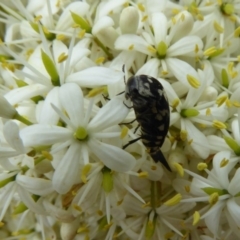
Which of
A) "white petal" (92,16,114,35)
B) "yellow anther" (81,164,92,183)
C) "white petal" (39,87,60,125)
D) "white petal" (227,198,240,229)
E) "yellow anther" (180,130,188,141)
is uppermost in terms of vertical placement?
"white petal" (92,16,114,35)

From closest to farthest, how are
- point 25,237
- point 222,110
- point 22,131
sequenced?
point 22,131 < point 222,110 < point 25,237

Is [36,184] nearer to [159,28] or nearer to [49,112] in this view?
[49,112]

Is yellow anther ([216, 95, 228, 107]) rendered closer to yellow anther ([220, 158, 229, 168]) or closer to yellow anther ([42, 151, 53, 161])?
yellow anther ([220, 158, 229, 168])

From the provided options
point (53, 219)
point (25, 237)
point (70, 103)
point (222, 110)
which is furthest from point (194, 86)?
point (25, 237)

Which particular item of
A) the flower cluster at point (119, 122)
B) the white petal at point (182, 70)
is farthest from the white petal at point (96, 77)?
the white petal at point (182, 70)

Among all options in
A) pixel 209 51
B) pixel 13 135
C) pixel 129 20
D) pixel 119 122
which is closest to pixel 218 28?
pixel 209 51

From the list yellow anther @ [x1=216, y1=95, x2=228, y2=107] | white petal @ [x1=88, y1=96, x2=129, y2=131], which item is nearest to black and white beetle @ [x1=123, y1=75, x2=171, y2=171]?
white petal @ [x1=88, y1=96, x2=129, y2=131]

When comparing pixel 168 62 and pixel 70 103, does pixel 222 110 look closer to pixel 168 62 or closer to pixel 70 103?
pixel 168 62
